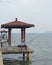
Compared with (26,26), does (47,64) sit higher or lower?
lower

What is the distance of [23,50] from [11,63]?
89.2 inches

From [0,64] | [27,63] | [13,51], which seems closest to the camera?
[0,64]

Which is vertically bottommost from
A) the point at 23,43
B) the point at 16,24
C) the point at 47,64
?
the point at 47,64

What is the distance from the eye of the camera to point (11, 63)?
84.6 feet

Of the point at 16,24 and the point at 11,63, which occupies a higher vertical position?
the point at 16,24

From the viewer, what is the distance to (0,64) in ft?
51.5

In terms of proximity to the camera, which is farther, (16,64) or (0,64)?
(16,64)

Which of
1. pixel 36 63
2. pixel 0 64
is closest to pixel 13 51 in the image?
pixel 36 63

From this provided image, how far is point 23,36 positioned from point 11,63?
109 inches

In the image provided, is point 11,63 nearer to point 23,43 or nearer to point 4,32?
point 23,43

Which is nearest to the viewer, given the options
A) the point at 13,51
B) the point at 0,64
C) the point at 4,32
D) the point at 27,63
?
the point at 0,64

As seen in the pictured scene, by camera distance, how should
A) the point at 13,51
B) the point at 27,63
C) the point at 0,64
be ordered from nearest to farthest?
1. the point at 0,64
2. the point at 13,51
3. the point at 27,63

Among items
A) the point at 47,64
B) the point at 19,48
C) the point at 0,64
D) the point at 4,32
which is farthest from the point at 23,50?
the point at 4,32

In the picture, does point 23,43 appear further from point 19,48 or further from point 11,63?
A: point 11,63
